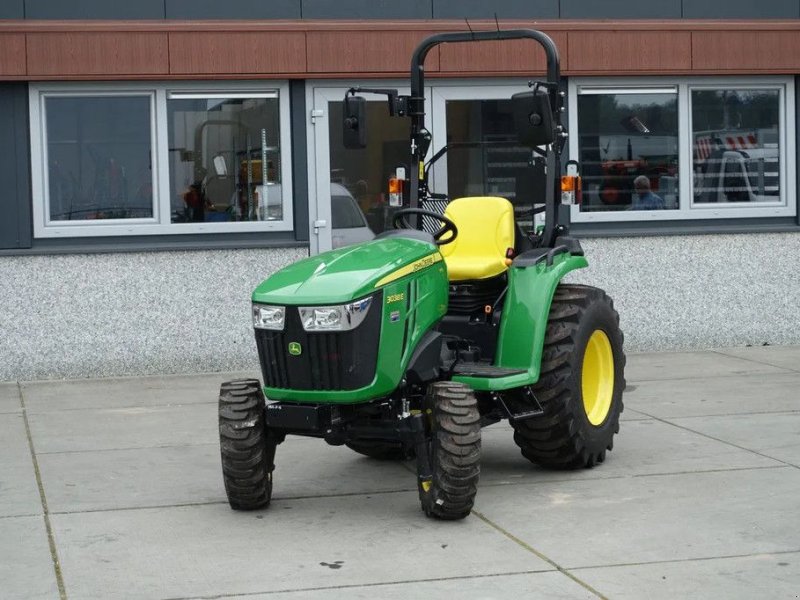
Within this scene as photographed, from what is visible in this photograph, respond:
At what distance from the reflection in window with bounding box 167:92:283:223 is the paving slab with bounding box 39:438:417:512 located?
401 centimetres

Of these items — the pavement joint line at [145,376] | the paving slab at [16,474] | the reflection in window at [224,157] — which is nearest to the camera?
the paving slab at [16,474]

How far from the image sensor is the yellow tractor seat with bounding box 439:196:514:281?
7871 mm

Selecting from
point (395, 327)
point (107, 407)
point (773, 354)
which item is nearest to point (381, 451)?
point (395, 327)

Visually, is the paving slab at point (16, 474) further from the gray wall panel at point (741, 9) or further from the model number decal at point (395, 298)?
the gray wall panel at point (741, 9)

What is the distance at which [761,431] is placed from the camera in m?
9.13

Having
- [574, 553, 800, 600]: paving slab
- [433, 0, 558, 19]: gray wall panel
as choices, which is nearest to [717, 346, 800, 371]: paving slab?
[433, 0, 558, 19]: gray wall panel

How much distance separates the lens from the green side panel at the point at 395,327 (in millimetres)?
6695

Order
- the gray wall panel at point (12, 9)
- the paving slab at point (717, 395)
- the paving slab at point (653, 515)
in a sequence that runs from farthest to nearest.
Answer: the gray wall panel at point (12, 9) → the paving slab at point (717, 395) → the paving slab at point (653, 515)

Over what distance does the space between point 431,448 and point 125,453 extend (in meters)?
2.83

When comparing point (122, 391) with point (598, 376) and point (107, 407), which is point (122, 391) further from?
point (598, 376)

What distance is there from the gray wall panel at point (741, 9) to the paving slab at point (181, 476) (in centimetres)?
660

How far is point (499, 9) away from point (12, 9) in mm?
4447

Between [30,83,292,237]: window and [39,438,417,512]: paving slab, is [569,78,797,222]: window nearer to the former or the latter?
[30,83,292,237]: window

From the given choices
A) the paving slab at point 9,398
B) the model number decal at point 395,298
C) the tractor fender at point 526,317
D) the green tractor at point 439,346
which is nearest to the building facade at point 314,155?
the paving slab at point 9,398
